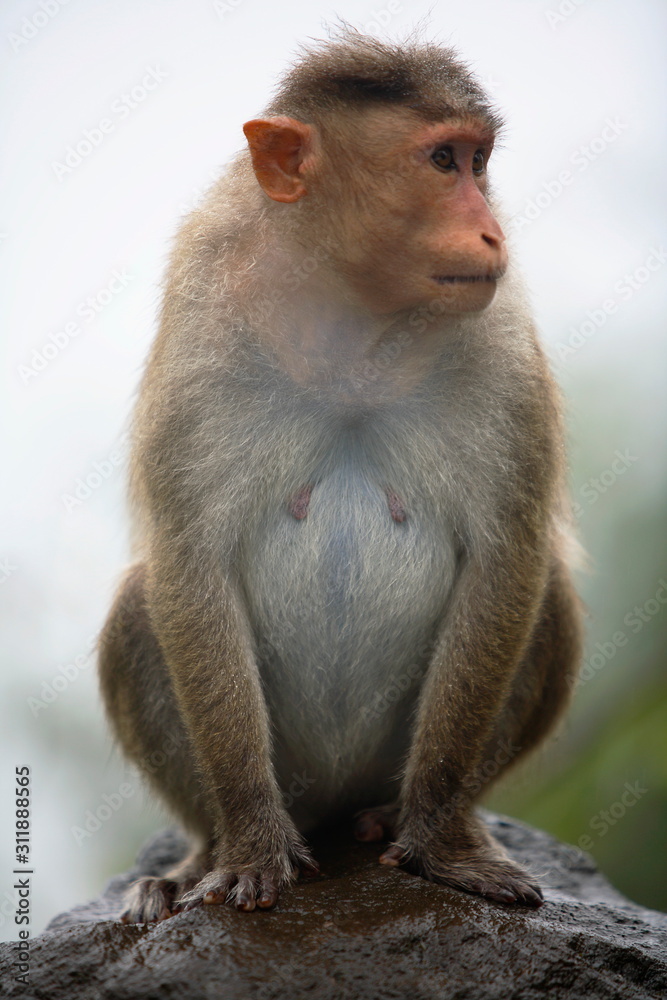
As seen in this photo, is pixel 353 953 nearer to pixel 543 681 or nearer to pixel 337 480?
pixel 543 681

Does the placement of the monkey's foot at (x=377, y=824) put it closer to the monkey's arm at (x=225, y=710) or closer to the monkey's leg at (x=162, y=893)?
the monkey's arm at (x=225, y=710)

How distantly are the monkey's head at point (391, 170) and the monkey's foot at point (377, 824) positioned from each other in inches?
113

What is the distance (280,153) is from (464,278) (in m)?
1.17

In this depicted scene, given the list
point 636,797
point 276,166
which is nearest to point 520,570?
point 276,166

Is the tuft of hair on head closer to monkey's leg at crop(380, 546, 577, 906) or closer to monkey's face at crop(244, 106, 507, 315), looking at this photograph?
monkey's face at crop(244, 106, 507, 315)

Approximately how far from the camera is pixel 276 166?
5.20 metres

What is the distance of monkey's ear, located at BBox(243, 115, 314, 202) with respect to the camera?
513cm

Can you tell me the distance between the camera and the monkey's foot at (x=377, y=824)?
5.93 metres

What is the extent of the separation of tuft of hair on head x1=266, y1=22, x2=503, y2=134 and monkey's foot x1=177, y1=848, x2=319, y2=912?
3714mm

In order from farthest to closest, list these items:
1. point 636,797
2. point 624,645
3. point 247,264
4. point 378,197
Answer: point 624,645 → point 636,797 → point 247,264 → point 378,197

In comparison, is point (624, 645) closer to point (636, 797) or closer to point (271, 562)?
point (636, 797)

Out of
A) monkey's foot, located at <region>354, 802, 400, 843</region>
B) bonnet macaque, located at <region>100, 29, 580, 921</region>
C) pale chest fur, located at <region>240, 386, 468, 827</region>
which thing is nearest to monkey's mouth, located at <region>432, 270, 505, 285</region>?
bonnet macaque, located at <region>100, 29, 580, 921</region>

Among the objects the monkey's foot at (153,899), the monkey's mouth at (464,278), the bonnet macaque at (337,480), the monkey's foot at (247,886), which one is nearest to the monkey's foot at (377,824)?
the bonnet macaque at (337,480)

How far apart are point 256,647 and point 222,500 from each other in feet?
2.85
